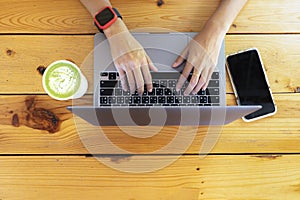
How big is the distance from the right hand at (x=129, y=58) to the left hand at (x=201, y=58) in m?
0.07

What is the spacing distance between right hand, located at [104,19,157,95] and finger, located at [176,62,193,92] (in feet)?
0.21

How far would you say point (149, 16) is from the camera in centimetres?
95

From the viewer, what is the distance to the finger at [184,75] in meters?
0.87

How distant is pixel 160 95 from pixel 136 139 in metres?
0.13

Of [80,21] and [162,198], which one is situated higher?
[80,21]

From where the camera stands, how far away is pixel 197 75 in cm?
87

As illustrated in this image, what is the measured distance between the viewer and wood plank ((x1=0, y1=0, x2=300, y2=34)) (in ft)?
3.10

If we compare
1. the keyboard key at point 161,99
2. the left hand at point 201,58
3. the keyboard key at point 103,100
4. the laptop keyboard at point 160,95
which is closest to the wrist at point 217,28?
the left hand at point 201,58

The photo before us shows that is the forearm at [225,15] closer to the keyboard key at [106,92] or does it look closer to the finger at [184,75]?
the finger at [184,75]

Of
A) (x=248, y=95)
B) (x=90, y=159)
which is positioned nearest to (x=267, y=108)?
(x=248, y=95)

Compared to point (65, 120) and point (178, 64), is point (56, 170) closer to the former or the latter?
point (65, 120)

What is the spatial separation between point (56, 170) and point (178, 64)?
397mm

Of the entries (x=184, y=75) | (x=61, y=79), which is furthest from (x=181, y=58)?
(x=61, y=79)

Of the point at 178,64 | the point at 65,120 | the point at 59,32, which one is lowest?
the point at 65,120
